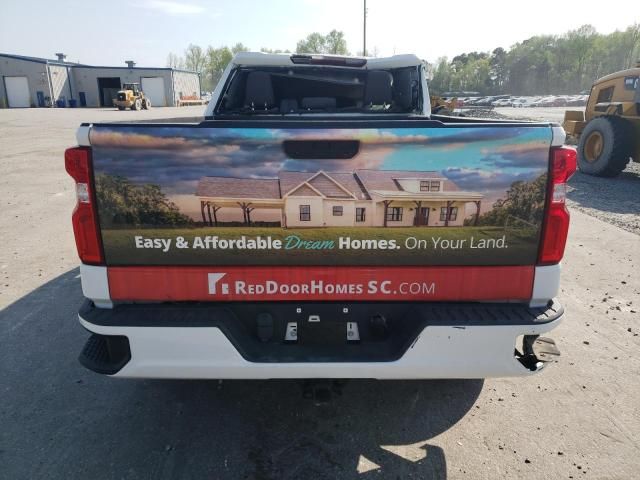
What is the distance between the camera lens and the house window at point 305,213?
227cm

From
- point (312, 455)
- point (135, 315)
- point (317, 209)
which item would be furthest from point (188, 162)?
point (312, 455)

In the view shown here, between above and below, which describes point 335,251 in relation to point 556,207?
below

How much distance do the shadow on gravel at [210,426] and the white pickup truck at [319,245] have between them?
0.56 meters

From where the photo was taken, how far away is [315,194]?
2260mm

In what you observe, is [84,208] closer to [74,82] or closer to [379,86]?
[379,86]

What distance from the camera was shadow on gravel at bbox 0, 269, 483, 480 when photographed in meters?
2.53

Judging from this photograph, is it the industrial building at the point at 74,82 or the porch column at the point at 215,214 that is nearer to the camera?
the porch column at the point at 215,214

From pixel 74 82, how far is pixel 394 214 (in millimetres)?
70418

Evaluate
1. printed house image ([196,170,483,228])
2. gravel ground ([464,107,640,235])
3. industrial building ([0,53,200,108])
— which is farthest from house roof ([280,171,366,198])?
industrial building ([0,53,200,108])

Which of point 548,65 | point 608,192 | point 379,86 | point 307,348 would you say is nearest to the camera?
point 307,348

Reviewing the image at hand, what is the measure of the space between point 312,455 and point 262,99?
3507 millimetres

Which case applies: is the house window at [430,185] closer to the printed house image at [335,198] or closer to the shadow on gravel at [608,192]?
the printed house image at [335,198]

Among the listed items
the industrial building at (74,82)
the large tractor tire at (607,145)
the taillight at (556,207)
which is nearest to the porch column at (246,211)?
the taillight at (556,207)

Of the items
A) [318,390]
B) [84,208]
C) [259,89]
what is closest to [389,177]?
[318,390]
